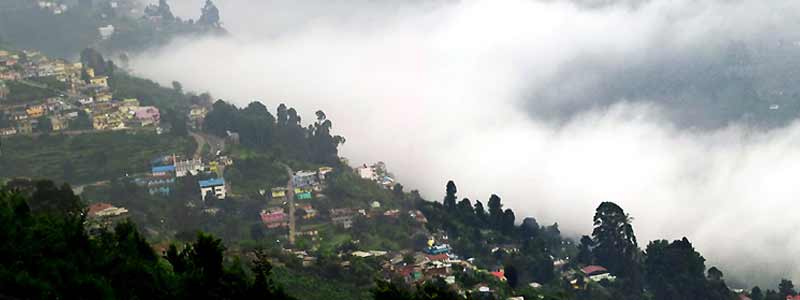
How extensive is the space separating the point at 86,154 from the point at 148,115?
5.61 meters

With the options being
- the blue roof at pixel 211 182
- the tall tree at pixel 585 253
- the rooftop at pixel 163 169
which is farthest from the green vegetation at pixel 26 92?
the tall tree at pixel 585 253

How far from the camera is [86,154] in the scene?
34125 millimetres

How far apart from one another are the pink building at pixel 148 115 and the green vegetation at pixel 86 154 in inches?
68.2

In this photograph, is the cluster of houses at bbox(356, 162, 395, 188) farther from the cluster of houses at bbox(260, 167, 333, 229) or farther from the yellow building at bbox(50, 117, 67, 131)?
the yellow building at bbox(50, 117, 67, 131)

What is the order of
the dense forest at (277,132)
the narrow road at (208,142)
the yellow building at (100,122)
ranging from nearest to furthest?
the narrow road at (208,142) < the yellow building at (100,122) < the dense forest at (277,132)

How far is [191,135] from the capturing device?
39.4m

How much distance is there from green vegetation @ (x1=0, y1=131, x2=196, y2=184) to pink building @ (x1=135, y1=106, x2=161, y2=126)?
1.73 metres

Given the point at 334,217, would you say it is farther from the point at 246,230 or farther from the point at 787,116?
the point at 787,116

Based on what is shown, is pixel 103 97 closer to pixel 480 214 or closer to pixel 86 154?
pixel 86 154

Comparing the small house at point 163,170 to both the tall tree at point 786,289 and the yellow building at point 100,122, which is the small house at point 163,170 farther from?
the tall tree at point 786,289

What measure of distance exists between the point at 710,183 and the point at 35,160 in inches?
1170

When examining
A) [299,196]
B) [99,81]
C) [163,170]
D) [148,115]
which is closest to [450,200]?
[299,196]

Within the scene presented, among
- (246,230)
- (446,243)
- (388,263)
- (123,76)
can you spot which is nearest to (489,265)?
(446,243)

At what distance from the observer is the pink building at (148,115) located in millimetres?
38969
